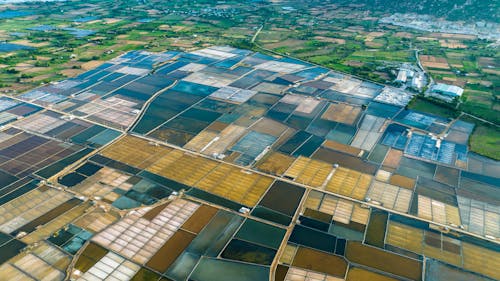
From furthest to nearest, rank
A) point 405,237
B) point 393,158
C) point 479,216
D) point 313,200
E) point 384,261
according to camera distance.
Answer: point 393,158 < point 313,200 < point 479,216 < point 405,237 < point 384,261

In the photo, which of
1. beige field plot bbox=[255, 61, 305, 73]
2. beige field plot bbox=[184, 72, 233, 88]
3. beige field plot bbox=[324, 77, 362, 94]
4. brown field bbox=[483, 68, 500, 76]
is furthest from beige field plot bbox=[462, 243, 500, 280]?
brown field bbox=[483, 68, 500, 76]

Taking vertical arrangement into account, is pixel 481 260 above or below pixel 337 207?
below

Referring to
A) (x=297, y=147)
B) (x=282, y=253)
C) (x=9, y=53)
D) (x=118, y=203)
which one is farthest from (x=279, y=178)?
(x=9, y=53)

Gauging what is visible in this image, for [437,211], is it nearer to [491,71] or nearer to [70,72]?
[491,71]

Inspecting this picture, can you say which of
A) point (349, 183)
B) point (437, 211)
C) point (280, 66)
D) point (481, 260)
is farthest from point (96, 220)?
point (280, 66)

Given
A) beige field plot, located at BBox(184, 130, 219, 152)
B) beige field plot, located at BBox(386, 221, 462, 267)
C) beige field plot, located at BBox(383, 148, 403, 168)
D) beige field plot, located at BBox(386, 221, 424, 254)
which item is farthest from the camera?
beige field plot, located at BBox(184, 130, 219, 152)

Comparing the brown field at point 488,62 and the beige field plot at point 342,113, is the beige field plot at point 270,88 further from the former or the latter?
the brown field at point 488,62

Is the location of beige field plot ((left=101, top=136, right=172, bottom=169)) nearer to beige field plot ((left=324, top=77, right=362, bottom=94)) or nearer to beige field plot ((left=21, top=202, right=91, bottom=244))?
beige field plot ((left=21, top=202, right=91, bottom=244))

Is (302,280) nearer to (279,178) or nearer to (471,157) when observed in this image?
(279,178)
